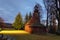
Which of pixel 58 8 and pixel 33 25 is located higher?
pixel 58 8

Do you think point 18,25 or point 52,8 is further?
point 18,25

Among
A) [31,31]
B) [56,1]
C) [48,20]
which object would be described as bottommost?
[31,31]

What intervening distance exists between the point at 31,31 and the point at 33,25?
209 centimetres

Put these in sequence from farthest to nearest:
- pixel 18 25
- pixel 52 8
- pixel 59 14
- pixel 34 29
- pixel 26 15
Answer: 1. pixel 26 15
2. pixel 18 25
3. pixel 34 29
4. pixel 52 8
5. pixel 59 14

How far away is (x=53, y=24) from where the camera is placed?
2181 inches

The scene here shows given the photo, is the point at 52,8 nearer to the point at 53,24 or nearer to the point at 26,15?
the point at 53,24

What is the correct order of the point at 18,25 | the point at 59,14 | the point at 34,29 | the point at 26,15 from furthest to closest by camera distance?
the point at 26,15, the point at 18,25, the point at 34,29, the point at 59,14

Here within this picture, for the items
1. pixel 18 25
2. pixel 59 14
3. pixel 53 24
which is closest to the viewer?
pixel 59 14

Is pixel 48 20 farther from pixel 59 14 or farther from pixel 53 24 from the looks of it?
pixel 59 14

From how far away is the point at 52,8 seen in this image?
119 ft

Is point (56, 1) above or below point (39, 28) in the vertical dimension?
above

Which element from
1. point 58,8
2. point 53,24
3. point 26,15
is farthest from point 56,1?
point 26,15

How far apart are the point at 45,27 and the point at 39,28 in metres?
3.02

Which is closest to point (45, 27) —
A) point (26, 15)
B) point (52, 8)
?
point (52, 8)
